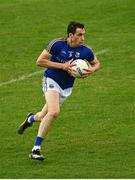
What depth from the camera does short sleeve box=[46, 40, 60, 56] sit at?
43.0ft

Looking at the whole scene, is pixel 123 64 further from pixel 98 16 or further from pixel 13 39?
pixel 98 16

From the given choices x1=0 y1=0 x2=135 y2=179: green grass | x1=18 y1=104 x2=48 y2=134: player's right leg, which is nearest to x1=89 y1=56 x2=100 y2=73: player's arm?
x1=18 y1=104 x2=48 y2=134: player's right leg

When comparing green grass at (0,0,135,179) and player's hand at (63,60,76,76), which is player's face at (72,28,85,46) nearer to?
player's hand at (63,60,76,76)

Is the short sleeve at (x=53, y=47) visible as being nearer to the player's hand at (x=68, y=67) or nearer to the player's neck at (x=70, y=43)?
the player's neck at (x=70, y=43)

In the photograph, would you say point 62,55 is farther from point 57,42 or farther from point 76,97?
point 76,97

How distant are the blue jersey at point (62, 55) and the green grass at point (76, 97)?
4.25 feet

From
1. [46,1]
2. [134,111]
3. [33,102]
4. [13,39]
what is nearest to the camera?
[134,111]

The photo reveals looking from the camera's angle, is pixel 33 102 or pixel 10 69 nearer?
pixel 33 102

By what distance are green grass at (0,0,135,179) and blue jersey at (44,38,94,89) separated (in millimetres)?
1296

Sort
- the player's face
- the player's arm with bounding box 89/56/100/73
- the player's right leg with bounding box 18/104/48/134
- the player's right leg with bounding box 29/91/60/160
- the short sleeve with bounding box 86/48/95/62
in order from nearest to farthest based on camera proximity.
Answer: the player's right leg with bounding box 29/91/60/160 → the player's face → the player's arm with bounding box 89/56/100/73 → the short sleeve with bounding box 86/48/95/62 → the player's right leg with bounding box 18/104/48/134

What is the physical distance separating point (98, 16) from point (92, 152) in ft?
56.5

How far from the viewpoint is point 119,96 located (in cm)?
1864

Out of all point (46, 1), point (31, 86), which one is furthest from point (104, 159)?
point (46, 1)

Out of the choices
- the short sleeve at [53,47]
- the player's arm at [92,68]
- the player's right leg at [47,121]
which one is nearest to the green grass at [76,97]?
the player's right leg at [47,121]
